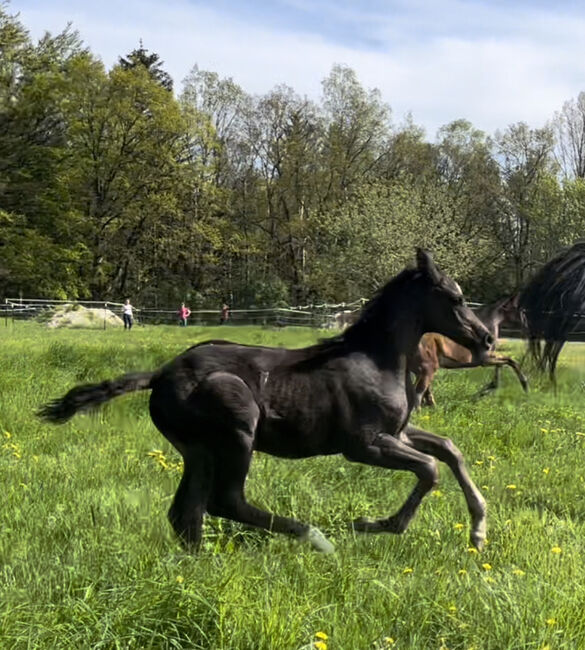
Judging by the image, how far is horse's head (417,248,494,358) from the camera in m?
4.41

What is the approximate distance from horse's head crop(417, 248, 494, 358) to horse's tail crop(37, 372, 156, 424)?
5.32 feet

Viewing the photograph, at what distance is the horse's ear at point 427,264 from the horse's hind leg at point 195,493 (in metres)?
1.62

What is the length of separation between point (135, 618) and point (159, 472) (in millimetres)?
2996

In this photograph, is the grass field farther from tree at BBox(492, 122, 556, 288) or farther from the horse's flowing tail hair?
tree at BBox(492, 122, 556, 288)

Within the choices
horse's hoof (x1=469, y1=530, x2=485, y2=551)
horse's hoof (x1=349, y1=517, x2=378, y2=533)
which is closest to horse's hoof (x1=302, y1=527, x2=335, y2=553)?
horse's hoof (x1=349, y1=517, x2=378, y2=533)

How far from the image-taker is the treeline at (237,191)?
149ft

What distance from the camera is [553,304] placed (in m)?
7.61

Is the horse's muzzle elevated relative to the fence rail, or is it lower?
elevated

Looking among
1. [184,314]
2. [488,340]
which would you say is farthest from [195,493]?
[184,314]

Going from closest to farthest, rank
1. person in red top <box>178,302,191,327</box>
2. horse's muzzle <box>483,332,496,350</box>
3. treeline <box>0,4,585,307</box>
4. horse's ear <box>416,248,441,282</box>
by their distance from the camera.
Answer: horse's ear <box>416,248,441,282</box> < horse's muzzle <box>483,332,496,350</box> < person in red top <box>178,302,191,327</box> < treeline <box>0,4,585,307</box>

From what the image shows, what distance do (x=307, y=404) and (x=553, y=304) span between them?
4325 millimetres

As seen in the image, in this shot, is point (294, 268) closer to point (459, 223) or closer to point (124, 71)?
point (459, 223)

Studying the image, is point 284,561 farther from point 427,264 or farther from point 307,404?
point 427,264

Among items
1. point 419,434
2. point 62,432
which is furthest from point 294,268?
point 419,434
